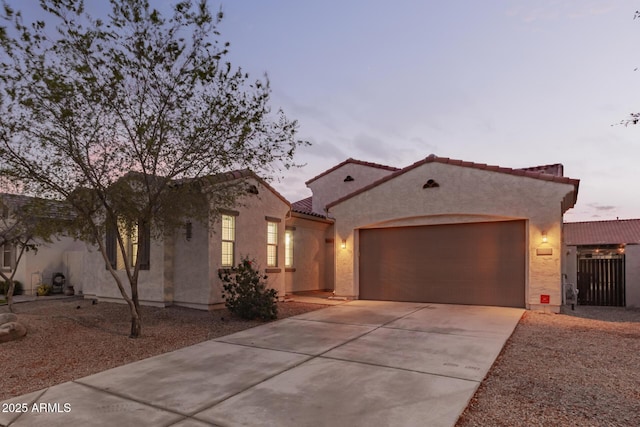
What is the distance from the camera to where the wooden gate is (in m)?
12.9

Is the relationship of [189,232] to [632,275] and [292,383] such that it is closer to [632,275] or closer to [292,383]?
[292,383]

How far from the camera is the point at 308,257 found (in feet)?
53.6

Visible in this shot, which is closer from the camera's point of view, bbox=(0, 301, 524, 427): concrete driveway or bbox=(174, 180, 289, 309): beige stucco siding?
bbox=(0, 301, 524, 427): concrete driveway

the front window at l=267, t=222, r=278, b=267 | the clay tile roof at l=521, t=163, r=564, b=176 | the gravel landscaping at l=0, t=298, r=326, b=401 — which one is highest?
the clay tile roof at l=521, t=163, r=564, b=176

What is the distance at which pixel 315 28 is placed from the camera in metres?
11.0

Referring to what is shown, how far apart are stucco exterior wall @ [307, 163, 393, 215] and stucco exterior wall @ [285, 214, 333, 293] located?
10.9ft

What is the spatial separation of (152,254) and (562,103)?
45.3 ft

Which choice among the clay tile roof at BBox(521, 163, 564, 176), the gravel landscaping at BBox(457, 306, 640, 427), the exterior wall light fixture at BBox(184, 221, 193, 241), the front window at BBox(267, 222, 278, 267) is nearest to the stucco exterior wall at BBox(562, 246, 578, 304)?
the clay tile roof at BBox(521, 163, 564, 176)

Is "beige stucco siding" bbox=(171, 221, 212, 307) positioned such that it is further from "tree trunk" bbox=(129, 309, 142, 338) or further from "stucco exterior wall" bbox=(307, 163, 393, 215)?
"stucco exterior wall" bbox=(307, 163, 393, 215)

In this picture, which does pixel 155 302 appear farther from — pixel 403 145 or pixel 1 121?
pixel 403 145

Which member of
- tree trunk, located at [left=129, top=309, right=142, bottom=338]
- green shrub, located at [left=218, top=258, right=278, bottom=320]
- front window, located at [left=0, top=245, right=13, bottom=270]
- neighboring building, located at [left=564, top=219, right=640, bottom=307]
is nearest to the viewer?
tree trunk, located at [left=129, top=309, right=142, bottom=338]

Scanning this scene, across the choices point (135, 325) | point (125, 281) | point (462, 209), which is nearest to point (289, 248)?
point (125, 281)

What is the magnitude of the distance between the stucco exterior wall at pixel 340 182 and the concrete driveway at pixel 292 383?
12.1 m

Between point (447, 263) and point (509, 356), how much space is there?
629 centimetres
